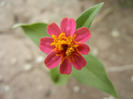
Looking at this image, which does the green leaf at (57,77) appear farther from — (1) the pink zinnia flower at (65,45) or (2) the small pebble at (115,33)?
(2) the small pebble at (115,33)

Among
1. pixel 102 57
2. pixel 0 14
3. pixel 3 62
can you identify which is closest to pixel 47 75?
pixel 3 62

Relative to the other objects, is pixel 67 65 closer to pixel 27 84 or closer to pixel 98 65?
pixel 98 65

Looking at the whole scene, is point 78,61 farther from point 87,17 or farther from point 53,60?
point 87,17

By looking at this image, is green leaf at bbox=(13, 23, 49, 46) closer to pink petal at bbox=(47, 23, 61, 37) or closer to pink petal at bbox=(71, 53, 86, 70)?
pink petal at bbox=(47, 23, 61, 37)

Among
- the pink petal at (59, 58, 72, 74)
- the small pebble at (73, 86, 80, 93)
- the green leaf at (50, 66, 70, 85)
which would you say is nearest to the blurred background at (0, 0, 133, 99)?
the small pebble at (73, 86, 80, 93)

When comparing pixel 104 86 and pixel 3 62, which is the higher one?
pixel 3 62

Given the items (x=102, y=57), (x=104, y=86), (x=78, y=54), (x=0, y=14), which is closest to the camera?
(x=78, y=54)

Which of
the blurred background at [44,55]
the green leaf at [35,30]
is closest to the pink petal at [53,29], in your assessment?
the green leaf at [35,30]

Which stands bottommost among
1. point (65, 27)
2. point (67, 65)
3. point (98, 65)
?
point (98, 65)
